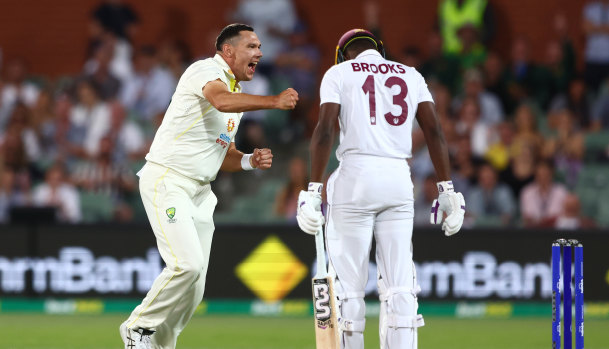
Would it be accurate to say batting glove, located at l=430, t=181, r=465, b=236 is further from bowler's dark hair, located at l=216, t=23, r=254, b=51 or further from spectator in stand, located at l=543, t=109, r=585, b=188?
spectator in stand, located at l=543, t=109, r=585, b=188

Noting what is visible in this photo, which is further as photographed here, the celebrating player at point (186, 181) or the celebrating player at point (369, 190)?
the celebrating player at point (186, 181)

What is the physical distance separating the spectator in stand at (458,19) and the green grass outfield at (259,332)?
4958 millimetres

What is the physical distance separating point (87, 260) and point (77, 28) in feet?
21.6

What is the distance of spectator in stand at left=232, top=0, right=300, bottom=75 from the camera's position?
14.7 metres

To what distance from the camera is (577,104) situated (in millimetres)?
13867

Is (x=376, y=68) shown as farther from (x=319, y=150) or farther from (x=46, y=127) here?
(x=46, y=127)

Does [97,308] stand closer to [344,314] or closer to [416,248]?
[416,248]

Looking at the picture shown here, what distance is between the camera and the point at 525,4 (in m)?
16.2

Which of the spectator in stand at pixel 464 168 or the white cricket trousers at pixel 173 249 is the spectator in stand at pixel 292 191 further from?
the white cricket trousers at pixel 173 249

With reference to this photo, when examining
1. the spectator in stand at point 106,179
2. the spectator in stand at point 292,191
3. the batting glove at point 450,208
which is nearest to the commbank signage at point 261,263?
the spectator in stand at point 292,191

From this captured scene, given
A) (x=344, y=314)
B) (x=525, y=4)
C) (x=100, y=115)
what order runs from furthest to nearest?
1. (x=525, y=4)
2. (x=100, y=115)
3. (x=344, y=314)

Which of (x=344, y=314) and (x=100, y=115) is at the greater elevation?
(x=100, y=115)

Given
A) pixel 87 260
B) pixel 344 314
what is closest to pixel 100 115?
pixel 87 260

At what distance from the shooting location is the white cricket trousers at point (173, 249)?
6.76m
